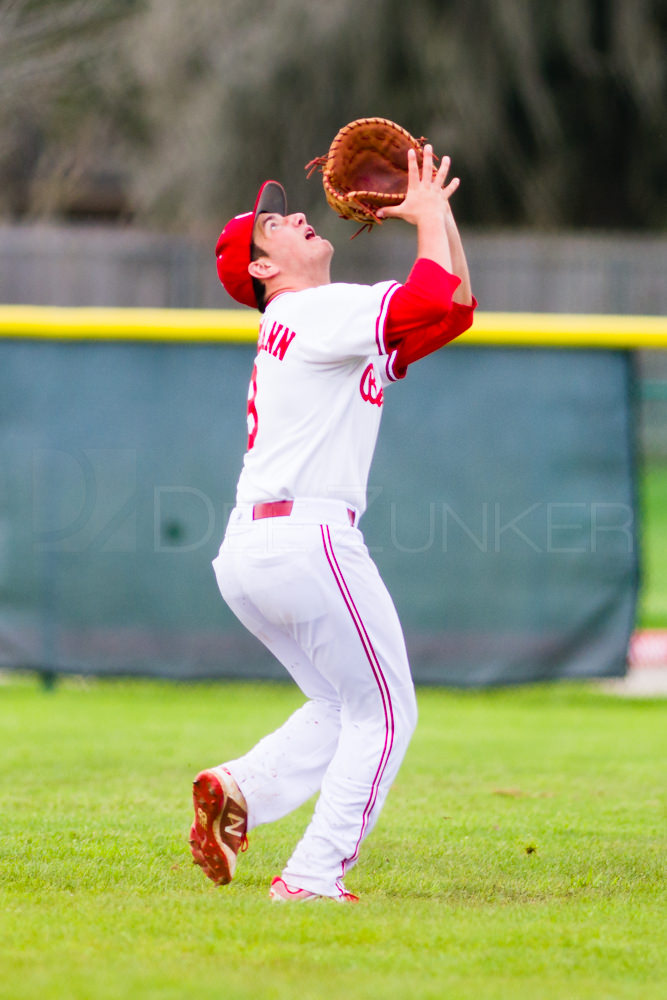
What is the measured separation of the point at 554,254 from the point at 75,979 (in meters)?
13.7

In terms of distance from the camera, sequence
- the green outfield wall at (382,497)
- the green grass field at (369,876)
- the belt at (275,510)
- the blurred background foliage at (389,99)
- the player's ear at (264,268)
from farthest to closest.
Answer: the blurred background foliage at (389,99) → the green outfield wall at (382,497) → the player's ear at (264,268) → the belt at (275,510) → the green grass field at (369,876)

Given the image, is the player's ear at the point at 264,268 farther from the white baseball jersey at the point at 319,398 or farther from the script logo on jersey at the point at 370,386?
the script logo on jersey at the point at 370,386

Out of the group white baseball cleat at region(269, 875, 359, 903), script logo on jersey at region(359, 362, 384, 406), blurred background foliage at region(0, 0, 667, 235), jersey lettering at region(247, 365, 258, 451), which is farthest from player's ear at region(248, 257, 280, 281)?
blurred background foliage at region(0, 0, 667, 235)

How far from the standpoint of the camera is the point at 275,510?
3.20 m

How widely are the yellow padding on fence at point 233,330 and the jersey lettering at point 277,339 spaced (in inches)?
148

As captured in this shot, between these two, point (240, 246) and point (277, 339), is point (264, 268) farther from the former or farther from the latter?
point (277, 339)

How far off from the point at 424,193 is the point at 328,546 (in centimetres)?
98

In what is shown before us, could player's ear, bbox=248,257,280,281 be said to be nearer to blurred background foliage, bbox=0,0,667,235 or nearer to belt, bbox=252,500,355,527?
belt, bbox=252,500,355,527

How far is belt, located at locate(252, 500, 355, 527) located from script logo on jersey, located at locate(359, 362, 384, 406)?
1.00ft

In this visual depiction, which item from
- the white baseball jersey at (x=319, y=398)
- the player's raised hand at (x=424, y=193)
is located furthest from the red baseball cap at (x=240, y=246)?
the player's raised hand at (x=424, y=193)

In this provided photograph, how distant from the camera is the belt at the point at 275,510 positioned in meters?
3.18

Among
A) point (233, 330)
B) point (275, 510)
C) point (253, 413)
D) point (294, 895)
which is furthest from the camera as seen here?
point (233, 330)

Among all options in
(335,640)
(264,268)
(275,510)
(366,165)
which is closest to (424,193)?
(366,165)

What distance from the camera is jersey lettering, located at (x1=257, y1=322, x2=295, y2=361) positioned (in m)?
3.23
